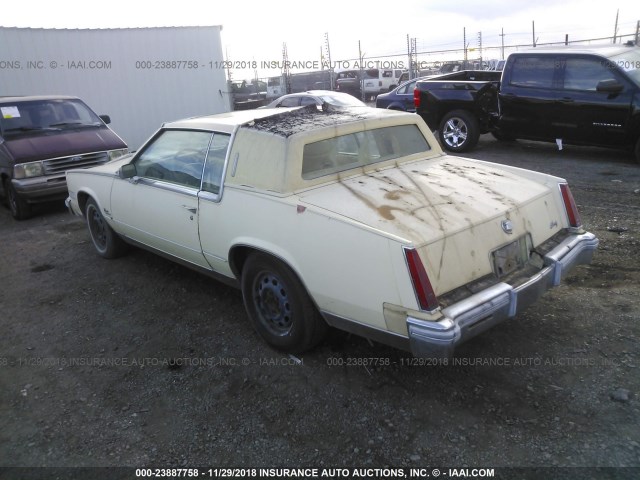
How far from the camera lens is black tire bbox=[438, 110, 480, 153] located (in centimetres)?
→ 985

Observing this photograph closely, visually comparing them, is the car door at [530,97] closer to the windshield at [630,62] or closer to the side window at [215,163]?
the windshield at [630,62]

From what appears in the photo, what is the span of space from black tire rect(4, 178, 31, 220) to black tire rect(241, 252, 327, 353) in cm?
535

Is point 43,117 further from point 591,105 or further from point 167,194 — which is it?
point 591,105

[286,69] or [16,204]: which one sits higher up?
[286,69]

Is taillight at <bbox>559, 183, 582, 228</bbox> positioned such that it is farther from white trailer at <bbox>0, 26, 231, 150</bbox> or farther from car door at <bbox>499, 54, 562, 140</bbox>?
white trailer at <bbox>0, 26, 231, 150</bbox>

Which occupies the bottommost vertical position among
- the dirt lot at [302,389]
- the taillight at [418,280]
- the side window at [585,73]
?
the dirt lot at [302,389]

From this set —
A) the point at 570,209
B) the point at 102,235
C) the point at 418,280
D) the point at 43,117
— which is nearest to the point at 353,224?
the point at 418,280

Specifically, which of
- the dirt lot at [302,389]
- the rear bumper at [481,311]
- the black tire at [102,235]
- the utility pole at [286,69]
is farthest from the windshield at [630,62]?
the utility pole at [286,69]

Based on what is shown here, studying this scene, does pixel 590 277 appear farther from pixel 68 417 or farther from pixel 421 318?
pixel 68 417

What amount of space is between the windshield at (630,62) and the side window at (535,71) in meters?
0.88

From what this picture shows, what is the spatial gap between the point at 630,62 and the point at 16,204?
9775 millimetres

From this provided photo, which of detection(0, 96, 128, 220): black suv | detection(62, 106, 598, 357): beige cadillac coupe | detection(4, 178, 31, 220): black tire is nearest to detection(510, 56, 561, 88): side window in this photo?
detection(62, 106, 598, 357): beige cadillac coupe

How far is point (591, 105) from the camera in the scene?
8.20 metres

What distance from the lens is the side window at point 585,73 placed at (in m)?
8.16
